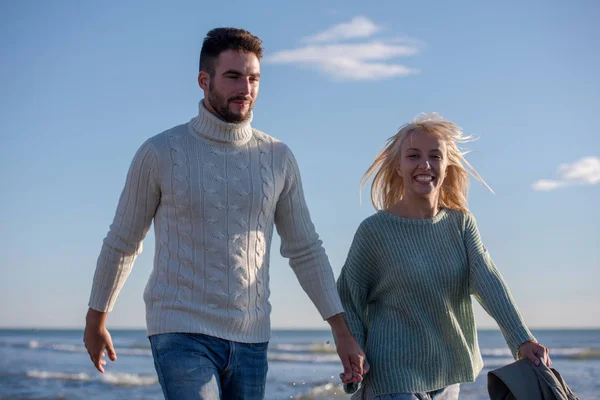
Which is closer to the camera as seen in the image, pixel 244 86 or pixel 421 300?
pixel 244 86

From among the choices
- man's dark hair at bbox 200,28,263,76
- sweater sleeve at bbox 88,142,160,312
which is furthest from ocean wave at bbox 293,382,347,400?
man's dark hair at bbox 200,28,263,76

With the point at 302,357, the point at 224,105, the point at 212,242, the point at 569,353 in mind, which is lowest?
the point at 302,357

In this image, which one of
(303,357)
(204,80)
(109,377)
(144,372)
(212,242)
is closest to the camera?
(212,242)

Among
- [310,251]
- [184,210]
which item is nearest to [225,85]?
[184,210]

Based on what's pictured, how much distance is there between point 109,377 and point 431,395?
11.0 meters

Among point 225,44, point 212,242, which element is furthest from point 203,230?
point 225,44

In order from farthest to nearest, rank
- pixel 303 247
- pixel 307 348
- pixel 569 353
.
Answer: pixel 307 348, pixel 569 353, pixel 303 247

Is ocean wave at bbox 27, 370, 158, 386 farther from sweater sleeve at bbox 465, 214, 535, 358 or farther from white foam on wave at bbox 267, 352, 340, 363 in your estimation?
sweater sleeve at bbox 465, 214, 535, 358

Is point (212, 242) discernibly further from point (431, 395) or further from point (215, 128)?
point (431, 395)

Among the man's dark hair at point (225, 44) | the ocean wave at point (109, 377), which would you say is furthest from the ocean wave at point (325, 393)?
the man's dark hair at point (225, 44)

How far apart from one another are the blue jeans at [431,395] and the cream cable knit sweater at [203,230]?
595 millimetres

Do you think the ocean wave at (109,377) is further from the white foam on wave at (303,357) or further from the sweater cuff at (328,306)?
the sweater cuff at (328,306)

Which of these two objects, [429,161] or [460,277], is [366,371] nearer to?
[460,277]

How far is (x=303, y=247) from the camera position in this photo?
177 inches
